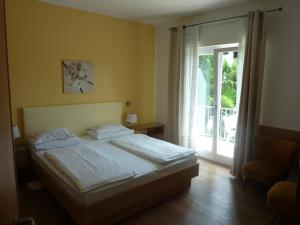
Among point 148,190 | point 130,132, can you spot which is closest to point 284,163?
point 148,190

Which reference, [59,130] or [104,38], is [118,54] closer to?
[104,38]

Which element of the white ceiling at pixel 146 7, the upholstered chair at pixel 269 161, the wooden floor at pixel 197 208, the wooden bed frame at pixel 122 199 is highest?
the white ceiling at pixel 146 7

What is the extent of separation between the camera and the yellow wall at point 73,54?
3348 mm

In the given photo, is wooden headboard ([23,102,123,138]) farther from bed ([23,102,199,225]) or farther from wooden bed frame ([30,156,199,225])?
wooden bed frame ([30,156,199,225])

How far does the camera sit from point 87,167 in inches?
99.7

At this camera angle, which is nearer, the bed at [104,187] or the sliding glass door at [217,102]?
the bed at [104,187]

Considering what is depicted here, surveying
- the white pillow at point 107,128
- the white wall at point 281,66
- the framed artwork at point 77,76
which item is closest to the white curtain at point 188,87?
the white wall at point 281,66

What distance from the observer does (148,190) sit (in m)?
2.56

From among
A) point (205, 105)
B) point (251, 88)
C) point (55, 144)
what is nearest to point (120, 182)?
point (55, 144)

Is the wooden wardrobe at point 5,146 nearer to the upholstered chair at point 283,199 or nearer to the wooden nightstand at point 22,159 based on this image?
the upholstered chair at point 283,199

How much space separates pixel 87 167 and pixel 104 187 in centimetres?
41

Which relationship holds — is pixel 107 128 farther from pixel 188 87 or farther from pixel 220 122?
pixel 220 122

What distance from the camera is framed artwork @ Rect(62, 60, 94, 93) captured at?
3816 mm

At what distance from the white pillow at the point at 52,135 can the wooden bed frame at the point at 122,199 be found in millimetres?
367
